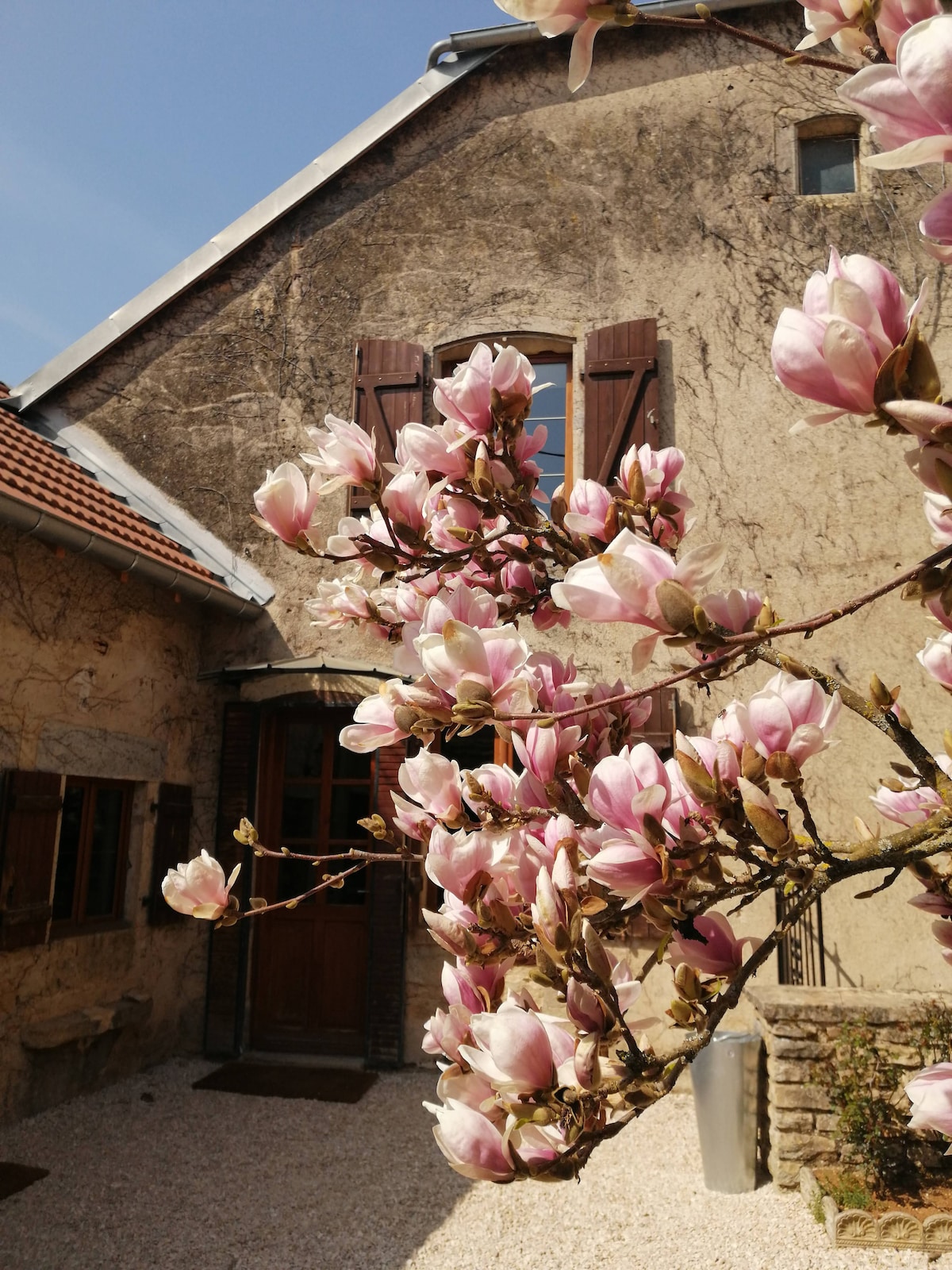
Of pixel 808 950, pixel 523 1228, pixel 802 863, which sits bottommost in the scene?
pixel 523 1228

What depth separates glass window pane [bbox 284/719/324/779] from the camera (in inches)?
281

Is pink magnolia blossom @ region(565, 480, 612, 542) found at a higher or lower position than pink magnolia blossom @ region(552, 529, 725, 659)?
higher

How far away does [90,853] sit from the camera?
6.09 m

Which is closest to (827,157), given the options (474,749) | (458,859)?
(474,749)

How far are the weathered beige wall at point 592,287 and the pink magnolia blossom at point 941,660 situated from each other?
534 centimetres

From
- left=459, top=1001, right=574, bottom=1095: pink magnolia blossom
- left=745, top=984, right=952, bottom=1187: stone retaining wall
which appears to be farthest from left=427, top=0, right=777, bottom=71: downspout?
left=459, top=1001, right=574, bottom=1095: pink magnolia blossom

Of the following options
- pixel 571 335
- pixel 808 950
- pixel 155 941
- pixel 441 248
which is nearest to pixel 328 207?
pixel 441 248

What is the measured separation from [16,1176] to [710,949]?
4846mm

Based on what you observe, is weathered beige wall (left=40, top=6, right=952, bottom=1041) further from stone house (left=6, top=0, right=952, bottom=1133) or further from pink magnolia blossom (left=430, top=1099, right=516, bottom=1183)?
pink magnolia blossom (left=430, top=1099, right=516, bottom=1183)

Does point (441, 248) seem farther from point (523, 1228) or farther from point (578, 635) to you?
point (523, 1228)

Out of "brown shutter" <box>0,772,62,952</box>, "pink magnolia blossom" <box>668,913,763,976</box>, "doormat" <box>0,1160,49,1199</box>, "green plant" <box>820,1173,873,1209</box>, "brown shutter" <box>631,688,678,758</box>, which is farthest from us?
"brown shutter" <box>631,688,678,758</box>

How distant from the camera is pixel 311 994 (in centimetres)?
678

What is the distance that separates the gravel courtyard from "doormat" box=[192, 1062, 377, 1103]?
0.22 metres

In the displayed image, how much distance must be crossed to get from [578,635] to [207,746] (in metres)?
2.86
